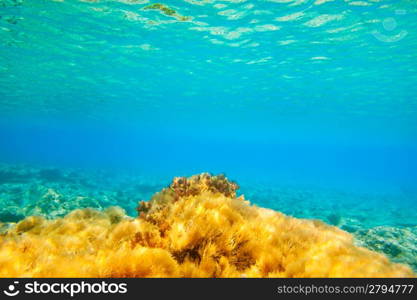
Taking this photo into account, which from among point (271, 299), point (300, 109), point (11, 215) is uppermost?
point (300, 109)

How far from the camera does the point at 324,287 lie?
6.96ft

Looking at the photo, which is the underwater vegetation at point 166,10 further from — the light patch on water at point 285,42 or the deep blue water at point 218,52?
the light patch on water at point 285,42

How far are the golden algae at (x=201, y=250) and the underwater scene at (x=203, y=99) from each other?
2 cm

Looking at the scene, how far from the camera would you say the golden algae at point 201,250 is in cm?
229

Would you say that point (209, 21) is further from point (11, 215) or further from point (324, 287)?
point (324, 287)

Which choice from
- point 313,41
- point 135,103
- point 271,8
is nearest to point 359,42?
Result: point 313,41

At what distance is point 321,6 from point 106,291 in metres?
16.0

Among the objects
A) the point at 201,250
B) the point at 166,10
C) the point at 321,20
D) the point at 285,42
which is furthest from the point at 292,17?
the point at 201,250

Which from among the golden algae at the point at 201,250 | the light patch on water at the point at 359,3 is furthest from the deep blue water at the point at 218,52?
the golden algae at the point at 201,250

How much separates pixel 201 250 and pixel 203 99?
37105mm

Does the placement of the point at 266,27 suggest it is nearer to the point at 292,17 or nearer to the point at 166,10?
the point at 292,17

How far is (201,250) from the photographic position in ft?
8.80

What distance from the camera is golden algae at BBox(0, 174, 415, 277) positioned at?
229cm

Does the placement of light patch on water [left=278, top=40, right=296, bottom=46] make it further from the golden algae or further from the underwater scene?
the golden algae
